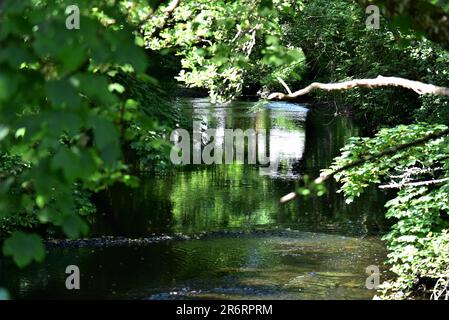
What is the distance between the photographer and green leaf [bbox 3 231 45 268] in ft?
7.05

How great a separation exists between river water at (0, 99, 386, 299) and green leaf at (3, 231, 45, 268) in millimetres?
6353

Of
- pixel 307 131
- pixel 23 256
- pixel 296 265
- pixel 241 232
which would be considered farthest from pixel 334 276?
pixel 307 131

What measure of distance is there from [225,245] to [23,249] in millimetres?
9322

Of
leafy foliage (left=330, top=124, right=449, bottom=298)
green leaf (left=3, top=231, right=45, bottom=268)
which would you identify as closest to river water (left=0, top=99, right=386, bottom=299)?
leafy foliage (left=330, top=124, right=449, bottom=298)

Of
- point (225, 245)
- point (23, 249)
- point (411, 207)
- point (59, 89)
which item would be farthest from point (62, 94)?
point (225, 245)

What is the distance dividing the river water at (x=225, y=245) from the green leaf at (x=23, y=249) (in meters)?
6.35

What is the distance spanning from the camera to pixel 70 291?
8688 mm

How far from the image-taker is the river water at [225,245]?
8883 millimetres

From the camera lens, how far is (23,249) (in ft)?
7.11

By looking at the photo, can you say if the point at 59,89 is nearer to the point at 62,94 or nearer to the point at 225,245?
the point at 62,94

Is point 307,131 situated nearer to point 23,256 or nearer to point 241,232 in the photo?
point 241,232

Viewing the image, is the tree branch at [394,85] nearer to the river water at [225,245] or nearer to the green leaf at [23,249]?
the green leaf at [23,249]

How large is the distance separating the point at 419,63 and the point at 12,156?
11.8 m

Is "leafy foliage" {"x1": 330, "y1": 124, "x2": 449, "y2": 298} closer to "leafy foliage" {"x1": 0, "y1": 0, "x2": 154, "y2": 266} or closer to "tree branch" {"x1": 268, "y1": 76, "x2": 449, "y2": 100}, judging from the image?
"tree branch" {"x1": 268, "y1": 76, "x2": 449, "y2": 100}
